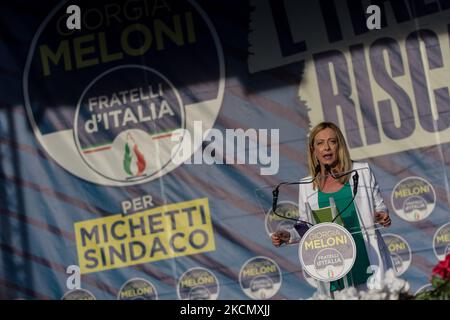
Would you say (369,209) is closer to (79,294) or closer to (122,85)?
(122,85)

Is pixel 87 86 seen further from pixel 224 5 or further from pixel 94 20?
pixel 224 5

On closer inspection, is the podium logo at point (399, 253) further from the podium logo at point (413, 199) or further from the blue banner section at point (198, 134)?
the podium logo at point (413, 199)

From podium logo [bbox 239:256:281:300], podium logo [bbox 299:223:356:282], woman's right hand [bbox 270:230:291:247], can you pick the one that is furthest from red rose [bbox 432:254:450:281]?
podium logo [bbox 239:256:281:300]

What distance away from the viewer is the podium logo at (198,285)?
8.09 m

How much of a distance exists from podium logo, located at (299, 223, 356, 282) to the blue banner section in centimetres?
232

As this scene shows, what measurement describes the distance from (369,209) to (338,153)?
0.48 metres

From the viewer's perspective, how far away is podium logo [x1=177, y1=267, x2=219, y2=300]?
8.09 m

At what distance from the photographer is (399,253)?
25.3ft

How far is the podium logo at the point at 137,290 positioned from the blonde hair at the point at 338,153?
5.54 ft
